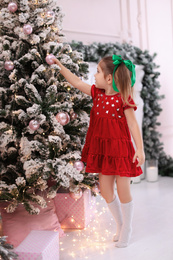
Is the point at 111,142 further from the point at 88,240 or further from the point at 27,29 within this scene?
the point at 27,29

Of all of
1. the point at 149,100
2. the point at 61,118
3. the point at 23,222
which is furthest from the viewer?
the point at 149,100

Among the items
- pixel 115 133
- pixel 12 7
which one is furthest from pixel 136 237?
pixel 12 7

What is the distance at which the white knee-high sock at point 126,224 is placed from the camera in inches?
79.1

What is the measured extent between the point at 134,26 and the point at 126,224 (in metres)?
2.63

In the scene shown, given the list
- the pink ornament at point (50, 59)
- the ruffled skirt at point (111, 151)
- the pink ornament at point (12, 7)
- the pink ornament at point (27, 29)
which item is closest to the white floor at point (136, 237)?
the ruffled skirt at point (111, 151)

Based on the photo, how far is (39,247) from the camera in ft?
5.40

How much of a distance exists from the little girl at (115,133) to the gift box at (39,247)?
460 mm

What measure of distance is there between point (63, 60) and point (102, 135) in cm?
60

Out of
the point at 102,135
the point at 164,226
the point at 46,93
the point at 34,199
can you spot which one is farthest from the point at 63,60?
the point at 164,226

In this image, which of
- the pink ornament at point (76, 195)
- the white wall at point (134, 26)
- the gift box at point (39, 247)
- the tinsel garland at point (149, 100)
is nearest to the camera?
the gift box at point (39, 247)

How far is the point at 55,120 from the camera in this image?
199 cm

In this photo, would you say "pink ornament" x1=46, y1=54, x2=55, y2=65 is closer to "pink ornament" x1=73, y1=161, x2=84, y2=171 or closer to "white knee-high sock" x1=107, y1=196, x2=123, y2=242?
"pink ornament" x1=73, y1=161, x2=84, y2=171

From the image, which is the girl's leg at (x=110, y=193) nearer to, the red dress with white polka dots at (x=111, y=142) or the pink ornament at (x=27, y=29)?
the red dress with white polka dots at (x=111, y=142)

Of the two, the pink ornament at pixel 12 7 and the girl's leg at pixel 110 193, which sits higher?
the pink ornament at pixel 12 7
